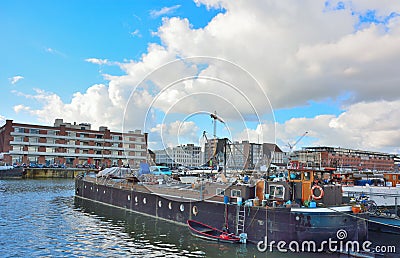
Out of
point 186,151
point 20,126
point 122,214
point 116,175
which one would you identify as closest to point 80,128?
point 20,126

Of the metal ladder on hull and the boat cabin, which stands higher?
the boat cabin

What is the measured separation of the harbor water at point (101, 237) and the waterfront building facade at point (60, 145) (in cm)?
8507

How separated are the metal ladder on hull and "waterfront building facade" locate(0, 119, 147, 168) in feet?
330

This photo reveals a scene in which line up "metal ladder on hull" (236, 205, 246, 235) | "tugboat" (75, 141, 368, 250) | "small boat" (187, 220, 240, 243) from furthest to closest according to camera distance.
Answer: "metal ladder on hull" (236, 205, 246, 235) → "small boat" (187, 220, 240, 243) → "tugboat" (75, 141, 368, 250)

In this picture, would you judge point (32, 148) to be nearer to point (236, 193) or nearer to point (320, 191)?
point (236, 193)

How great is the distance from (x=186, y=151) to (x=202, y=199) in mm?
5520

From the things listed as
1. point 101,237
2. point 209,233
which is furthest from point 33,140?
point 209,233

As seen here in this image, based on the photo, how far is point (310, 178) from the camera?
27719mm

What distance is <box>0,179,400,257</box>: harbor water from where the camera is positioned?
995 inches

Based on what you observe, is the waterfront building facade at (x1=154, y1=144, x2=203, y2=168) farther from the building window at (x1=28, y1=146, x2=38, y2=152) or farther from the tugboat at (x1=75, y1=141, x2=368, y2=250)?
the building window at (x1=28, y1=146, x2=38, y2=152)

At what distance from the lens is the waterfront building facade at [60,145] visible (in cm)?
12756

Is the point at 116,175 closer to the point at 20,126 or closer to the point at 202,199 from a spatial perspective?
the point at 202,199

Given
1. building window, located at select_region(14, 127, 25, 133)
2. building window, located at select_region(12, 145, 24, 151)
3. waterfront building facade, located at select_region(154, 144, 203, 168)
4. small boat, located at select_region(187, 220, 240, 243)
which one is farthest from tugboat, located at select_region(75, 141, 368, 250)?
building window, located at select_region(14, 127, 25, 133)

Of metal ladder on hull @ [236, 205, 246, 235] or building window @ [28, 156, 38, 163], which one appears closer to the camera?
metal ladder on hull @ [236, 205, 246, 235]
